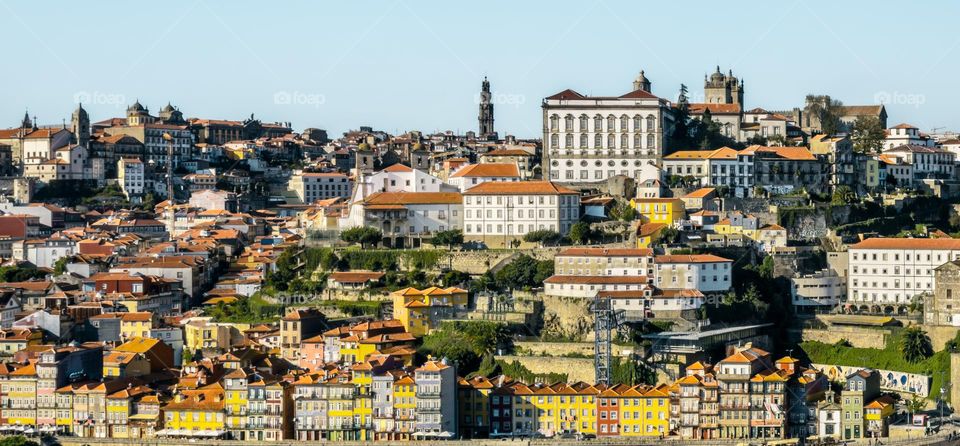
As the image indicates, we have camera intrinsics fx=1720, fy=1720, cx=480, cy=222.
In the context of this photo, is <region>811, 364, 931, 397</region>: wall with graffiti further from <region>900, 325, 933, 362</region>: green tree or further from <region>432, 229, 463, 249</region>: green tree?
<region>432, 229, 463, 249</region>: green tree

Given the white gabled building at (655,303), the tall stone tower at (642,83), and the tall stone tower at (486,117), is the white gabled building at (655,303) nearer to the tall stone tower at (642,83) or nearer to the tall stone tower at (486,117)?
the tall stone tower at (642,83)

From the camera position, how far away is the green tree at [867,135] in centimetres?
7575

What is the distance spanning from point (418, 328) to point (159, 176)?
35116 mm

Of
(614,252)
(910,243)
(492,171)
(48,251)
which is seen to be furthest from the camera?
(48,251)

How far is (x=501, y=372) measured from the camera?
174ft

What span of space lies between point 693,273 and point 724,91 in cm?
2623

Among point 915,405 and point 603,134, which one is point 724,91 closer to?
point 603,134

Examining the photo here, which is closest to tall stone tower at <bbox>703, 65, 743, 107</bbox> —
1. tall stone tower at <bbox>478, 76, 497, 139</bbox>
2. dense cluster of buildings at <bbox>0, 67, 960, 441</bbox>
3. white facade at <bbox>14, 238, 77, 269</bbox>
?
dense cluster of buildings at <bbox>0, 67, 960, 441</bbox>

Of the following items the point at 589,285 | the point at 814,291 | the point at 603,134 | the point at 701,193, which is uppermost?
the point at 603,134

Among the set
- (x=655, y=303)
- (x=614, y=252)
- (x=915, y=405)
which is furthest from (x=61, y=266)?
(x=915, y=405)

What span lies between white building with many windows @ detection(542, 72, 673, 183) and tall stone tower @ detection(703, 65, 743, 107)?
13561 millimetres

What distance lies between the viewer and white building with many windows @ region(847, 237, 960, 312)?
5794cm

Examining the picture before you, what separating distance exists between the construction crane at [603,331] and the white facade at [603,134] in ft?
45.8

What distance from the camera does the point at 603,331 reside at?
53.5 m
